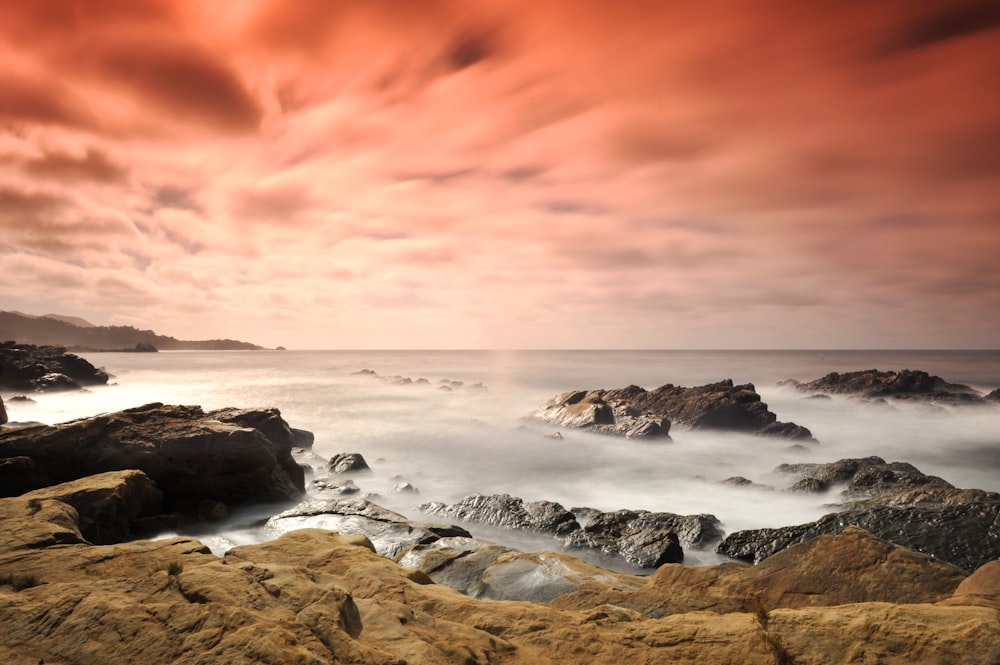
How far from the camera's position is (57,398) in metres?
49.6

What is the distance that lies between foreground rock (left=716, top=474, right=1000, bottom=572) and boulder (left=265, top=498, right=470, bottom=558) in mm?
7444

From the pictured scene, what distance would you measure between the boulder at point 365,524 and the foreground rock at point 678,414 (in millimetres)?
20837

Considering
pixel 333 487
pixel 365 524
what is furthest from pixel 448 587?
pixel 333 487

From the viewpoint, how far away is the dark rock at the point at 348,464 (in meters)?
22.9

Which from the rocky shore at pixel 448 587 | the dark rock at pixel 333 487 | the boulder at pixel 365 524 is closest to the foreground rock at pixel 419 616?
the rocky shore at pixel 448 587

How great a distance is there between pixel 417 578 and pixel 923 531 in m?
10.8

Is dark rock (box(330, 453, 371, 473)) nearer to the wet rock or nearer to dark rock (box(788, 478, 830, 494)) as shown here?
the wet rock

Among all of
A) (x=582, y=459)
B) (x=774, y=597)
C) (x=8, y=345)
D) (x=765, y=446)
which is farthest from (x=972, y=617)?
(x=8, y=345)

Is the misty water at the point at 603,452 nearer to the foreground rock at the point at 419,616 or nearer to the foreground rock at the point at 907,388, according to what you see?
the foreground rock at the point at 907,388

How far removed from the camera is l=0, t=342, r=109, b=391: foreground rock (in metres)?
51.4

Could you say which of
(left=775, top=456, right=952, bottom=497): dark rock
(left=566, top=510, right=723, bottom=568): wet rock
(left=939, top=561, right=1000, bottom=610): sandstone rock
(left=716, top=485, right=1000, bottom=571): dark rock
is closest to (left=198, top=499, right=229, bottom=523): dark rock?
(left=566, top=510, right=723, bottom=568): wet rock

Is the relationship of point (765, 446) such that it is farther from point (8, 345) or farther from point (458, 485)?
point (8, 345)

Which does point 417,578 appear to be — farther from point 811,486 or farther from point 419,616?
point 811,486

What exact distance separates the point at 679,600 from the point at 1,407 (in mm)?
29188
